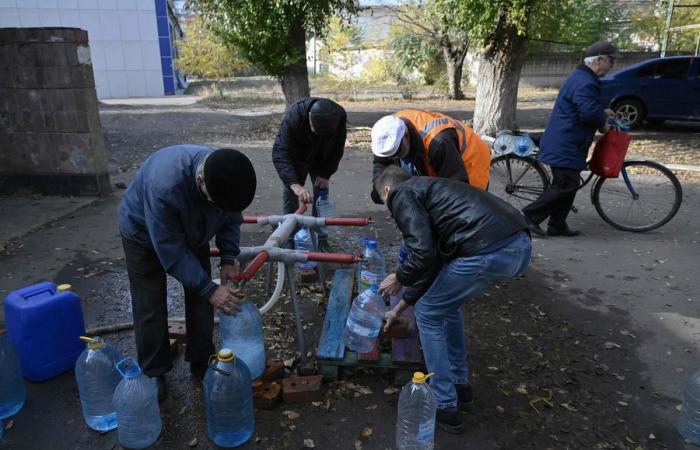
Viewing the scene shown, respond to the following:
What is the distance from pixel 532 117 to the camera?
15555mm

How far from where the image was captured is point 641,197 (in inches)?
265

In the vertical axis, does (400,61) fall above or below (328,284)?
above

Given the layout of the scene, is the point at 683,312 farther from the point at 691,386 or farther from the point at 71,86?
the point at 71,86

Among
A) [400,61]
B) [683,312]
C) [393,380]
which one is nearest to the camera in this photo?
[393,380]

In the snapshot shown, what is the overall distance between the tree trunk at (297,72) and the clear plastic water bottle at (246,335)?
29.0 feet

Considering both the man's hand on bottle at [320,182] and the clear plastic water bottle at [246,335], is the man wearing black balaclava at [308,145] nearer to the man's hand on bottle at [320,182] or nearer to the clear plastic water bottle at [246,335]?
the man's hand on bottle at [320,182]

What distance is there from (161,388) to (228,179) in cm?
156

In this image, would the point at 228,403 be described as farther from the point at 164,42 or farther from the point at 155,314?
the point at 164,42

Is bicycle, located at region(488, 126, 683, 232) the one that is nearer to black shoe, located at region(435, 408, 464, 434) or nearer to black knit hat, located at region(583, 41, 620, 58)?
black knit hat, located at region(583, 41, 620, 58)

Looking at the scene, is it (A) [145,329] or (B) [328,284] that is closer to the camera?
(A) [145,329]

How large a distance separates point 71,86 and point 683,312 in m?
7.39

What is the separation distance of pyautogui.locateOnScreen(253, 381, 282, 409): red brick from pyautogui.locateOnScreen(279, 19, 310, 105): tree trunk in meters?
9.23

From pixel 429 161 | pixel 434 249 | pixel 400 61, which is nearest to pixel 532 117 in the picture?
pixel 400 61

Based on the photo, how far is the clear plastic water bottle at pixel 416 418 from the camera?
2.55m
